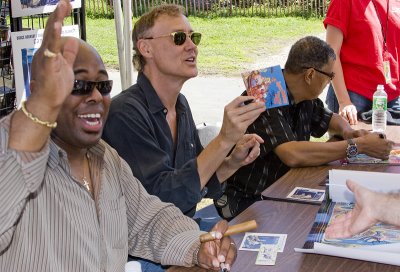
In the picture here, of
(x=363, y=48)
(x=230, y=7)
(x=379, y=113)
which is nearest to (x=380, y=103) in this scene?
(x=379, y=113)

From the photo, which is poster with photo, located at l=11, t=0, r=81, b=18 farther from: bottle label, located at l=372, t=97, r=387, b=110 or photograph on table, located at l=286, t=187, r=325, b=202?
bottle label, located at l=372, t=97, r=387, b=110

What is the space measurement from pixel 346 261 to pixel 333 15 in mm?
2826

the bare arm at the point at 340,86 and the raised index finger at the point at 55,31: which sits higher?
the raised index finger at the point at 55,31

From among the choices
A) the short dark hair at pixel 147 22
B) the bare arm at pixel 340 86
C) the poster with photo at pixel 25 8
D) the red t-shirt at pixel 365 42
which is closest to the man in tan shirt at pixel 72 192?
the short dark hair at pixel 147 22

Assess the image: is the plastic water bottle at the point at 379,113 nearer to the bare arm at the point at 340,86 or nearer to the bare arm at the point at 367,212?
the bare arm at the point at 340,86

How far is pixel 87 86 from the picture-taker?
1890 mm

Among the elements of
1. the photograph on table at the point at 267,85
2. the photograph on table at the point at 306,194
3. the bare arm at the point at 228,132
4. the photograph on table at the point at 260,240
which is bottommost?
the photograph on table at the point at 306,194

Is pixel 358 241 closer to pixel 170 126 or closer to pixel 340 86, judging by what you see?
pixel 170 126

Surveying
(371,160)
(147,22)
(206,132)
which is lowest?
(371,160)

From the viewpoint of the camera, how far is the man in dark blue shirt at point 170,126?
2.51m

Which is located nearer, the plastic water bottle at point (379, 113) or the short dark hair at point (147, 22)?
the short dark hair at point (147, 22)

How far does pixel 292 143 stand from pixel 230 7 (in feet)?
45.2

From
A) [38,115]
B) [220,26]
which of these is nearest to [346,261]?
[38,115]

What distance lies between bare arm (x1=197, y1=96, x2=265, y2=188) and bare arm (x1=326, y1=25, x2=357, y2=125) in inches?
72.2
